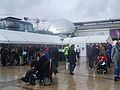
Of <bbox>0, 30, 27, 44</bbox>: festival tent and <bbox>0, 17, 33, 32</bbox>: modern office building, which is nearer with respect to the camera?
<bbox>0, 30, 27, 44</bbox>: festival tent

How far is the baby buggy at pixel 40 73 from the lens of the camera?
10438 millimetres

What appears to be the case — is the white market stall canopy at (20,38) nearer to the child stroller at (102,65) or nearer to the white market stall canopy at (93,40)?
the white market stall canopy at (93,40)

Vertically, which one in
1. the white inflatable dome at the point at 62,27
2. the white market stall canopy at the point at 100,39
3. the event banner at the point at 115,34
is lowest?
the white market stall canopy at the point at 100,39

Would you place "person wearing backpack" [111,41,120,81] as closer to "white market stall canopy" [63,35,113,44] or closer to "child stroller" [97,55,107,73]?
"child stroller" [97,55,107,73]

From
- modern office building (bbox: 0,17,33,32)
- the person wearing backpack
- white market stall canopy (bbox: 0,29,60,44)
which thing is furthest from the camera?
modern office building (bbox: 0,17,33,32)

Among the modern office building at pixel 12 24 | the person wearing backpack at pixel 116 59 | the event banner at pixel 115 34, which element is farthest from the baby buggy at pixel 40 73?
the event banner at pixel 115 34

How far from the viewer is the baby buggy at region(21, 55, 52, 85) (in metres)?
10.4

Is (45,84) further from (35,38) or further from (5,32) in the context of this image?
(35,38)

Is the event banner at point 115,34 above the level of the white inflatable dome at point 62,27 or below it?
below

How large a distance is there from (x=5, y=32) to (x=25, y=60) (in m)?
3.05

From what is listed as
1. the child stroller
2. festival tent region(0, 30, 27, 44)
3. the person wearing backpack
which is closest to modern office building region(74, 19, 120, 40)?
festival tent region(0, 30, 27, 44)

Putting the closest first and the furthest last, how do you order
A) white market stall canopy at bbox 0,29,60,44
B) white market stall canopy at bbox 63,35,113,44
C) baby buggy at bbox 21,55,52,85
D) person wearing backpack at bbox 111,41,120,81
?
baby buggy at bbox 21,55,52,85 → person wearing backpack at bbox 111,41,120,81 → white market stall canopy at bbox 0,29,60,44 → white market stall canopy at bbox 63,35,113,44

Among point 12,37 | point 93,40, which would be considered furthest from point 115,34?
point 12,37

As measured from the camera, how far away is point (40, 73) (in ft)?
34.5
